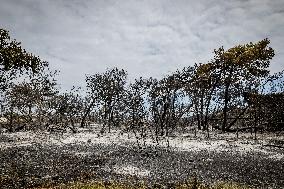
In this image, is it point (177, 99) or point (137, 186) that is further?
point (177, 99)

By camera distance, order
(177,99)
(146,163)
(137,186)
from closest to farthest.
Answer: (137,186) → (146,163) → (177,99)

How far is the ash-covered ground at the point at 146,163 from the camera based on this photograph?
670 inches

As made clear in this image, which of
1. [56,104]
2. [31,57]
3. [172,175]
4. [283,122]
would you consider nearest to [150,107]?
[56,104]

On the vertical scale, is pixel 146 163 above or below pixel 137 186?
above

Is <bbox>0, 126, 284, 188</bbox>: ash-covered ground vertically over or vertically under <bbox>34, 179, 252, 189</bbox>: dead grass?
over

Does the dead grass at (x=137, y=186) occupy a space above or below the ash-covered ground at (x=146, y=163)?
below

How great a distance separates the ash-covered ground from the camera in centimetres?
1702

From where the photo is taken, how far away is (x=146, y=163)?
20.7 metres

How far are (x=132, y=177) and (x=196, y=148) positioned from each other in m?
10.1

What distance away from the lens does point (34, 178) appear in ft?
54.9

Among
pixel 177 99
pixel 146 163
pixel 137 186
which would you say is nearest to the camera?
pixel 137 186

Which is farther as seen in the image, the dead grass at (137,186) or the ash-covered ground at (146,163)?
the ash-covered ground at (146,163)

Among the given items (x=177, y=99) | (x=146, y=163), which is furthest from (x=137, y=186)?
(x=177, y=99)

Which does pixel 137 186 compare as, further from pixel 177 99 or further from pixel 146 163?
pixel 177 99
